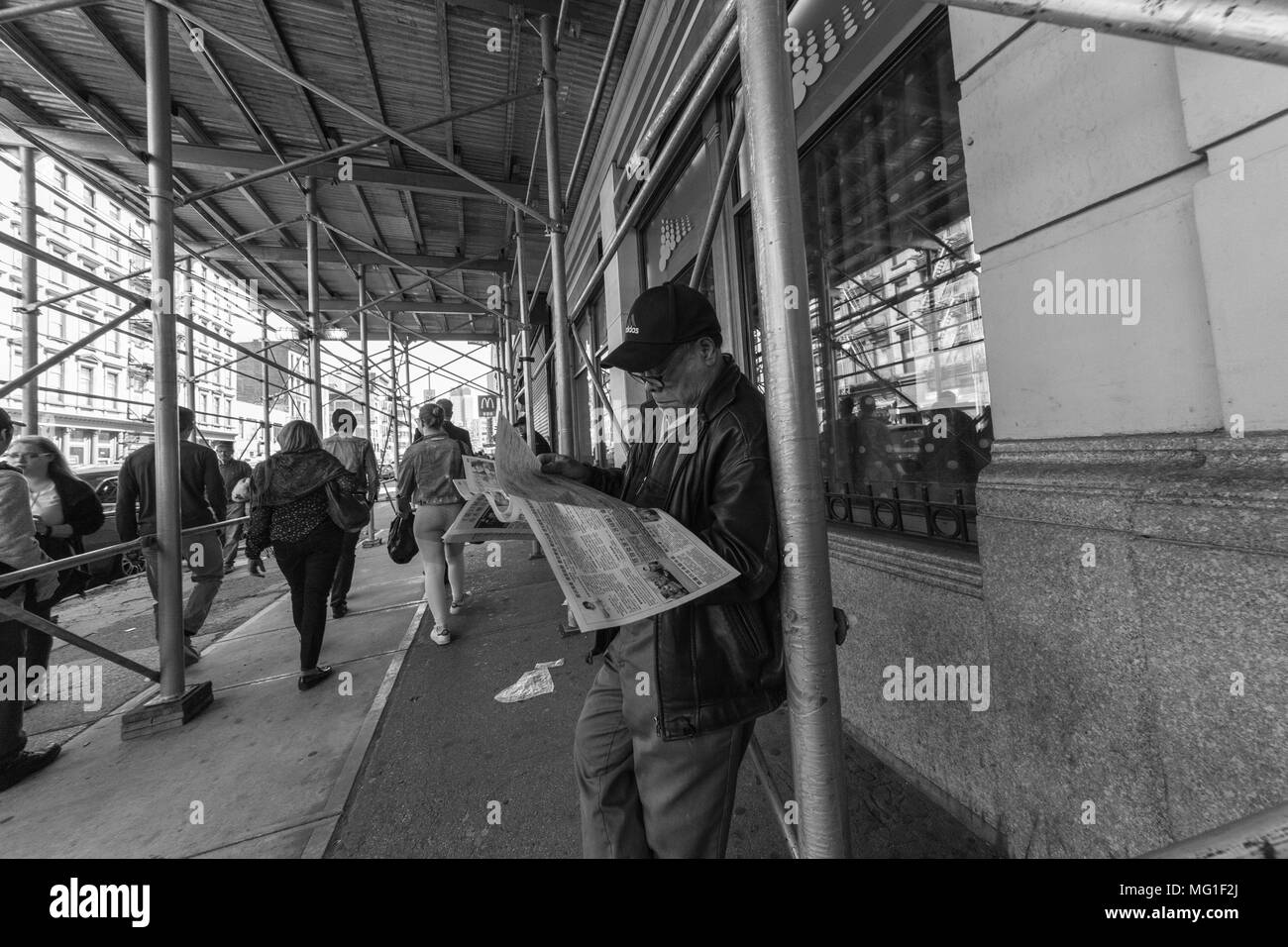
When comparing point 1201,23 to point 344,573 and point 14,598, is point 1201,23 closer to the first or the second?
point 14,598

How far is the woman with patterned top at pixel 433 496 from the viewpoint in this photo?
177 inches

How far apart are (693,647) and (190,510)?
5.57 meters

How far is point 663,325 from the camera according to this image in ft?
4.55

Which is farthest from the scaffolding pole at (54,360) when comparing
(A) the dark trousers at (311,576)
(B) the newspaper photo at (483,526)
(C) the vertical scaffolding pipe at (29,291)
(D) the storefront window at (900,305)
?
(D) the storefront window at (900,305)

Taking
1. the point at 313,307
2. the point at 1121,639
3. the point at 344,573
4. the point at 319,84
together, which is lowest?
the point at 344,573

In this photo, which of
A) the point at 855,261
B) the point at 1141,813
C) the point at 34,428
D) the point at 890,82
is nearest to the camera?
the point at 1141,813

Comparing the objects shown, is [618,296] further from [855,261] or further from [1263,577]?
[1263,577]

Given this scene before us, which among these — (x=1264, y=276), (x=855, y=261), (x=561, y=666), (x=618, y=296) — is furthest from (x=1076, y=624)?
(x=618, y=296)

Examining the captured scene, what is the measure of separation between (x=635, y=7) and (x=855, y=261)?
137 inches

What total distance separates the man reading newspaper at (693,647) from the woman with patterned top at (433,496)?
11.0ft

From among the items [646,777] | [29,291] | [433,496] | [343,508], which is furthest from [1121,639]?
[29,291]

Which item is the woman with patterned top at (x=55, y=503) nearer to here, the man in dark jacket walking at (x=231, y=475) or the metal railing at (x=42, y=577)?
the metal railing at (x=42, y=577)

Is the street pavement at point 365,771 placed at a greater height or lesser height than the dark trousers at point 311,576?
lesser

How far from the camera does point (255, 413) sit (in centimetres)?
2716
